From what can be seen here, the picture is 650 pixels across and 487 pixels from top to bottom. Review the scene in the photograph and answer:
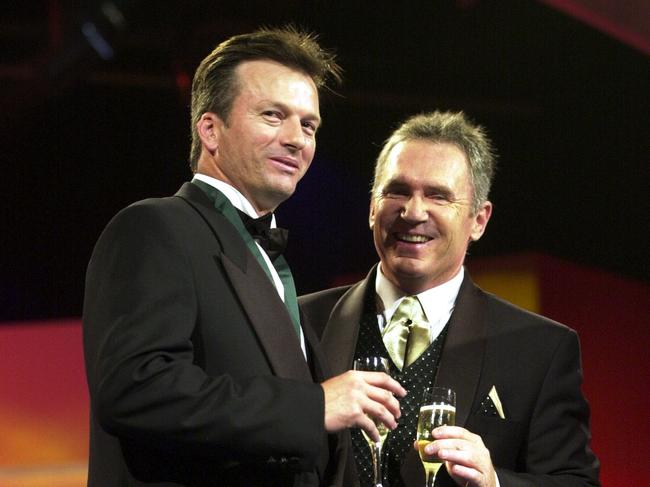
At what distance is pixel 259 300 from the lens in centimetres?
208

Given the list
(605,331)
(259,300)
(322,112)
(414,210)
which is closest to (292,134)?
(259,300)

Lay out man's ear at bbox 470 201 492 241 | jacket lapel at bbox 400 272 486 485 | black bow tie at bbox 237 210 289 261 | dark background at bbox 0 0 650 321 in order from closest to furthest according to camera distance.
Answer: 1. black bow tie at bbox 237 210 289 261
2. jacket lapel at bbox 400 272 486 485
3. man's ear at bbox 470 201 492 241
4. dark background at bbox 0 0 650 321

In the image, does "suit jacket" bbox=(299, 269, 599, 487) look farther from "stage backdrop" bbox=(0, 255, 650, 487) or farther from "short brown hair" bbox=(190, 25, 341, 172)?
"stage backdrop" bbox=(0, 255, 650, 487)

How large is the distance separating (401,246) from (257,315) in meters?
0.99

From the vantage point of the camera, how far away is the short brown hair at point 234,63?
2336 millimetres

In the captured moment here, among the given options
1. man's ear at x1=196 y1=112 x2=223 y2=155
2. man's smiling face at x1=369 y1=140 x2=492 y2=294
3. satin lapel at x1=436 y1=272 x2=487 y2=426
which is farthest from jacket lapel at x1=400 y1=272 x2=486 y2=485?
Answer: man's ear at x1=196 y1=112 x2=223 y2=155

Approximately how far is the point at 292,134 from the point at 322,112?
3.63 meters

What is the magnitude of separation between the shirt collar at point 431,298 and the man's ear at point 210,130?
89cm

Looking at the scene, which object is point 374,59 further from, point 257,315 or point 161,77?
point 257,315

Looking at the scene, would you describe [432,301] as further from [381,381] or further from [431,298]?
[381,381]

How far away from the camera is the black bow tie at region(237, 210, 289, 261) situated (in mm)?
2262

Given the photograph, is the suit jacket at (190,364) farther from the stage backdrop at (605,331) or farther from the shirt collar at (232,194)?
the stage backdrop at (605,331)

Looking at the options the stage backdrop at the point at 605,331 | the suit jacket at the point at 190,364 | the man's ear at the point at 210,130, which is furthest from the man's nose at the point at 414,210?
the stage backdrop at the point at 605,331

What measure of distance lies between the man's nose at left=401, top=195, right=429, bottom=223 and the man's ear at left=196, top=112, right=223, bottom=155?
781 mm
